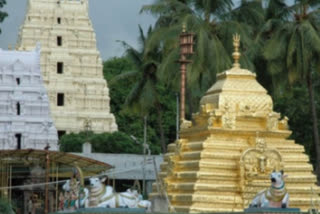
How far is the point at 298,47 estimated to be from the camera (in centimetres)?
4147

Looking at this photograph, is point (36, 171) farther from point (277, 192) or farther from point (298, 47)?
point (277, 192)

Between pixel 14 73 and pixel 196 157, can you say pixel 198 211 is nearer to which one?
pixel 196 157

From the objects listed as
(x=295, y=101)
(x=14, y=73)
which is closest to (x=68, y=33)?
(x=14, y=73)

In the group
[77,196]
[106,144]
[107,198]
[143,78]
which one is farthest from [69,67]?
[107,198]

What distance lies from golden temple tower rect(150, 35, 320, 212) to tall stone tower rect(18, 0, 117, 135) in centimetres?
5360

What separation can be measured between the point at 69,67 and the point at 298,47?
4590cm

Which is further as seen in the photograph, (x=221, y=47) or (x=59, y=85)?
(x=59, y=85)

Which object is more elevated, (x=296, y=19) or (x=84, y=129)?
(x=296, y=19)

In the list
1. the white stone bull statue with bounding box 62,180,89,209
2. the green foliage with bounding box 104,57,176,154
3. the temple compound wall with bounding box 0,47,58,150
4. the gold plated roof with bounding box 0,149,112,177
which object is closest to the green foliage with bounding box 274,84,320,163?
the gold plated roof with bounding box 0,149,112,177

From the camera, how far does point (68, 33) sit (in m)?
86.3

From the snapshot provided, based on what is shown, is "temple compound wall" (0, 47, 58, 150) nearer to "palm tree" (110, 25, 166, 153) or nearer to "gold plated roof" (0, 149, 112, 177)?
"palm tree" (110, 25, 166, 153)

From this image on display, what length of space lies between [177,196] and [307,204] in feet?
12.3

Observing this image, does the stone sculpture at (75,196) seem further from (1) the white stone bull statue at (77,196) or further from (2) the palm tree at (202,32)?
(2) the palm tree at (202,32)

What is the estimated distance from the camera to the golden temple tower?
1133 inches
